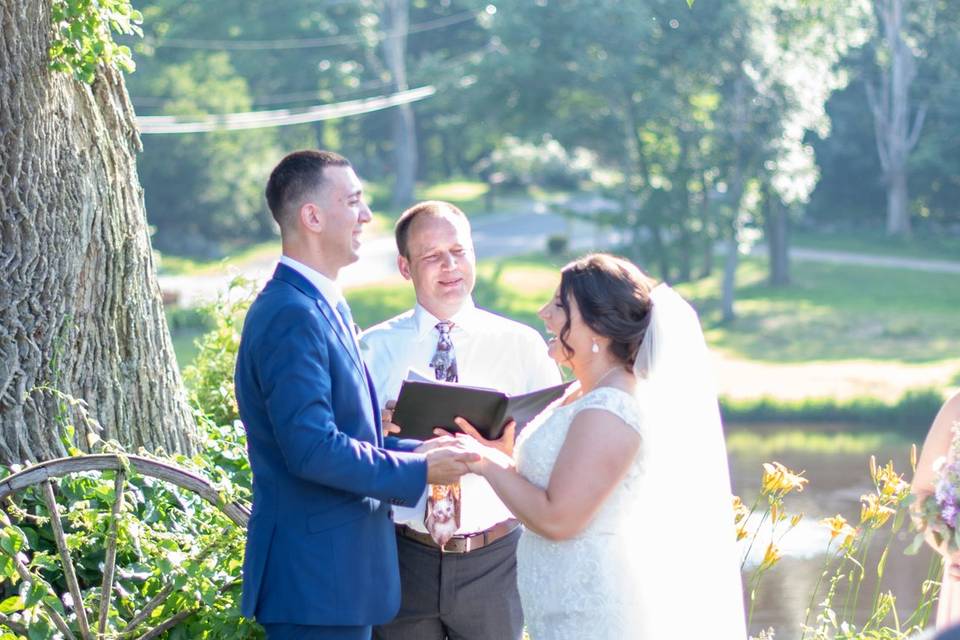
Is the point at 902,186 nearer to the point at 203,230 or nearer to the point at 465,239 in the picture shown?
the point at 203,230

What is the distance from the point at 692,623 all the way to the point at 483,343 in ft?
3.73

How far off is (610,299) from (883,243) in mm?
35629

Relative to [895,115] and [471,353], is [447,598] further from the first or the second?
[895,115]

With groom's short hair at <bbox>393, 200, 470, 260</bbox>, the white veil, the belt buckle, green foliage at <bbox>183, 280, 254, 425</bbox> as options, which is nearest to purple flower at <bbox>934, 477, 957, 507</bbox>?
the white veil

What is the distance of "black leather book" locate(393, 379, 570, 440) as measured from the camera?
352 cm

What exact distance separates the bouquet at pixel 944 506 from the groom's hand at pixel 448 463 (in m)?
1.22

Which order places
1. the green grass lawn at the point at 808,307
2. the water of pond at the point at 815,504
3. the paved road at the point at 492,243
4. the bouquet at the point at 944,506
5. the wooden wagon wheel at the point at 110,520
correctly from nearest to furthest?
the bouquet at the point at 944,506, the wooden wagon wheel at the point at 110,520, the water of pond at the point at 815,504, the green grass lawn at the point at 808,307, the paved road at the point at 492,243

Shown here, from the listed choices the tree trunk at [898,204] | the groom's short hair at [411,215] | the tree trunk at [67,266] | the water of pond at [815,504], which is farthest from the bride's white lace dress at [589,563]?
the tree trunk at [898,204]

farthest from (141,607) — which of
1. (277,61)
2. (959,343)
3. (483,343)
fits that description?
→ (277,61)

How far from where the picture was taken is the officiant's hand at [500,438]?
11.8 ft

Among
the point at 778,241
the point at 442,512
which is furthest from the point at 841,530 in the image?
the point at 778,241

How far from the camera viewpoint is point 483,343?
163 inches

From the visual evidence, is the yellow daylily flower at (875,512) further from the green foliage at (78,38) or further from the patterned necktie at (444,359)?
the green foliage at (78,38)

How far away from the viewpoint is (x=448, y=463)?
3.34 metres
